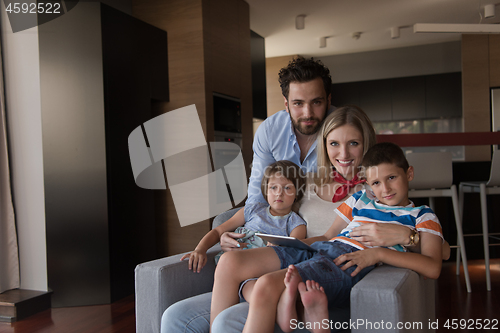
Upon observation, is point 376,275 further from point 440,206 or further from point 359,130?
point 440,206

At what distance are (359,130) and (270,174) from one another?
0.42 meters

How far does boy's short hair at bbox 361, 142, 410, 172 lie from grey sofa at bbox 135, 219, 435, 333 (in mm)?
357

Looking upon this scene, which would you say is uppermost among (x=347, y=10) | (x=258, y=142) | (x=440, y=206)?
(x=347, y=10)

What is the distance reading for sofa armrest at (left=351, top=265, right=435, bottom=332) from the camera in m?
1.05

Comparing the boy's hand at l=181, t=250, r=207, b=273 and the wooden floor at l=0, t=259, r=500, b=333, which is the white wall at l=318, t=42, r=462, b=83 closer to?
the wooden floor at l=0, t=259, r=500, b=333

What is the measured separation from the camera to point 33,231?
2789 mm

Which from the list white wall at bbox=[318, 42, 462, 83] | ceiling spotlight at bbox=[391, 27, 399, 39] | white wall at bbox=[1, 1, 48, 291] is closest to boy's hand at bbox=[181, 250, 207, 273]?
white wall at bbox=[1, 1, 48, 291]

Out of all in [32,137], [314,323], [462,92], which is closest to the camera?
[314,323]

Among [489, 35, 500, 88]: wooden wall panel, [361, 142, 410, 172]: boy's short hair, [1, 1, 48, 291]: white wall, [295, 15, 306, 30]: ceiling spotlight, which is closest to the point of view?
[361, 142, 410, 172]: boy's short hair

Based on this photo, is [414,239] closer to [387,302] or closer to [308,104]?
[387,302]

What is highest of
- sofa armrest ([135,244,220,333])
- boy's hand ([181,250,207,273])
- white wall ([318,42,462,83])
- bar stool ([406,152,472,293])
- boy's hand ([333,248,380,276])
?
white wall ([318,42,462,83])

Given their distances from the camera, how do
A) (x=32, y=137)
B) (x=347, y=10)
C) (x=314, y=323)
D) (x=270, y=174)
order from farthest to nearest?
(x=347, y=10), (x=32, y=137), (x=270, y=174), (x=314, y=323)

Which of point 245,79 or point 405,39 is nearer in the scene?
point 245,79

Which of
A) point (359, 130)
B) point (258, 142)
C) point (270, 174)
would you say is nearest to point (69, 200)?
point (258, 142)
